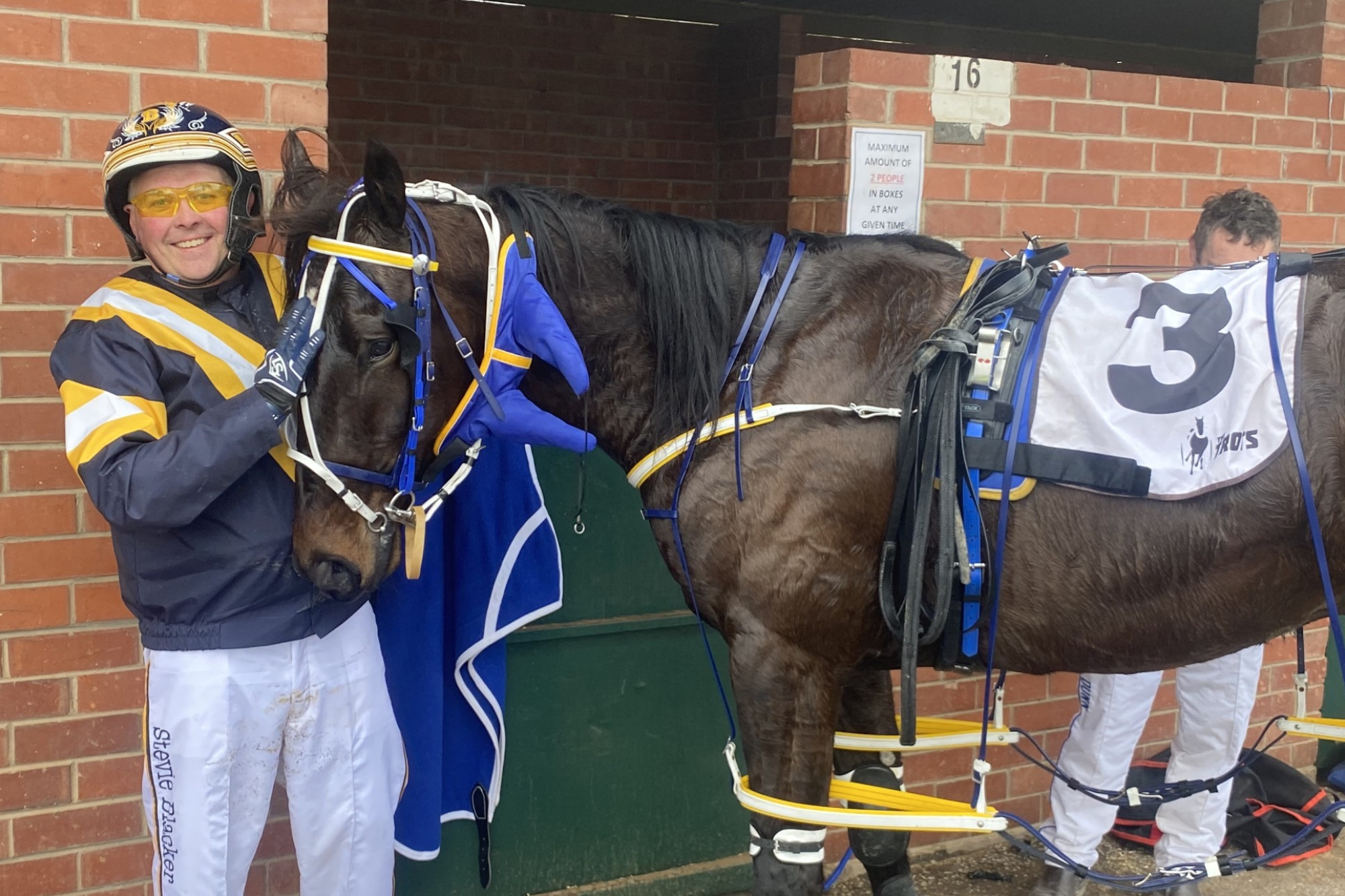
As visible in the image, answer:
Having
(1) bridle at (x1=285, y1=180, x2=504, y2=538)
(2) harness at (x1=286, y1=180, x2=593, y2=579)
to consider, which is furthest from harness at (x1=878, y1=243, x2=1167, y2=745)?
(1) bridle at (x1=285, y1=180, x2=504, y2=538)

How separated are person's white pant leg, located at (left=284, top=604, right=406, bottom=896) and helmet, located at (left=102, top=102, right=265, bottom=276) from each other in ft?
2.97

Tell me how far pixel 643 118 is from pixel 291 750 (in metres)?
5.95

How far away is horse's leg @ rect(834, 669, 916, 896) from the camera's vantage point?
2889mm

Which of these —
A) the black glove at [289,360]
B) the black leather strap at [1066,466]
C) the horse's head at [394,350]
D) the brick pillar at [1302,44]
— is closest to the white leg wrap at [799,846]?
the black leather strap at [1066,466]

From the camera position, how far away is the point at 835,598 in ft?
8.15

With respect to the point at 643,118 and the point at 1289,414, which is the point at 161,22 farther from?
the point at 643,118

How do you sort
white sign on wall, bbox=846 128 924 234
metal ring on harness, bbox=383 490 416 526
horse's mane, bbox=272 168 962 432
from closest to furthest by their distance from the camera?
1. metal ring on harness, bbox=383 490 416 526
2. horse's mane, bbox=272 168 962 432
3. white sign on wall, bbox=846 128 924 234

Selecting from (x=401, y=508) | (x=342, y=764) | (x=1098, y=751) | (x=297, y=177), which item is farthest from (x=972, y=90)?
(x=342, y=764)

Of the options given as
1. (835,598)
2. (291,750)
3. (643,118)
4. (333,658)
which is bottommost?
(291,750)

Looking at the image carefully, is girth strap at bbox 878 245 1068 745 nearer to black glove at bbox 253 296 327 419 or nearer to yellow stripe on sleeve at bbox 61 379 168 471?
black glove at bbox 253 296 327 419

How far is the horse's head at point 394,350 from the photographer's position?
2.37m

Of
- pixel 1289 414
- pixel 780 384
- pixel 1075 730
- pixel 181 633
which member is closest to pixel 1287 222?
pixel 1075 730

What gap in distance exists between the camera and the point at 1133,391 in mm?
2375

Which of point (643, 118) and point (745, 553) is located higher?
point (643, 118)
